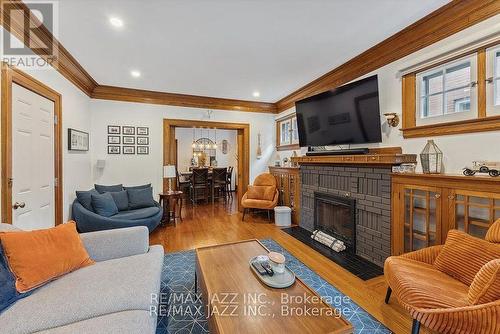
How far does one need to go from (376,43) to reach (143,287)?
3418mm

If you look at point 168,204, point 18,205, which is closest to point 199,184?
point 168,204

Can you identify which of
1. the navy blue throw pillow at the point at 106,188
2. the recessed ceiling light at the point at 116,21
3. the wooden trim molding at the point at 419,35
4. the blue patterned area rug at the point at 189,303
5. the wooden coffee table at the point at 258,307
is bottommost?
the blue patterned area rug at the point at 189,303

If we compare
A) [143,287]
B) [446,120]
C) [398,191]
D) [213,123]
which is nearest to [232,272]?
[143,287]

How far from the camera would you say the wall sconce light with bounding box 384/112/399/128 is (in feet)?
8.69

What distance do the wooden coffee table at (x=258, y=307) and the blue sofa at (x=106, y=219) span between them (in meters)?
1.96

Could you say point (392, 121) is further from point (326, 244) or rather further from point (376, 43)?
point (326, 244)

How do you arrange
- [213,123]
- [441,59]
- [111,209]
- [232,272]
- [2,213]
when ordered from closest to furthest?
1. [232,272]
2. [2,213]
3. [441,59]
4. [111,209]
5. [213,123]

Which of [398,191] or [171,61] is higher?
[171,61]

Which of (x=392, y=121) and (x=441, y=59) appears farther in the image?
(x=392, y=121)

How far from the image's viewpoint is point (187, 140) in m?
9.05

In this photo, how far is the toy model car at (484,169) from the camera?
1.70 metres

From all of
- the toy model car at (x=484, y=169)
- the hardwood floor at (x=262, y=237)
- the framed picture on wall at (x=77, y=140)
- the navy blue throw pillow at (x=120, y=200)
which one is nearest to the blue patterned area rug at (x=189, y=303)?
the hardwood floor at (x=262, y=237)

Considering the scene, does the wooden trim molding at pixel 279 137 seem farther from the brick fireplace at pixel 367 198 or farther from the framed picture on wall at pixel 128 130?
the framed picture on wall at pixel 128 130

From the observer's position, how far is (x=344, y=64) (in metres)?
3.24
